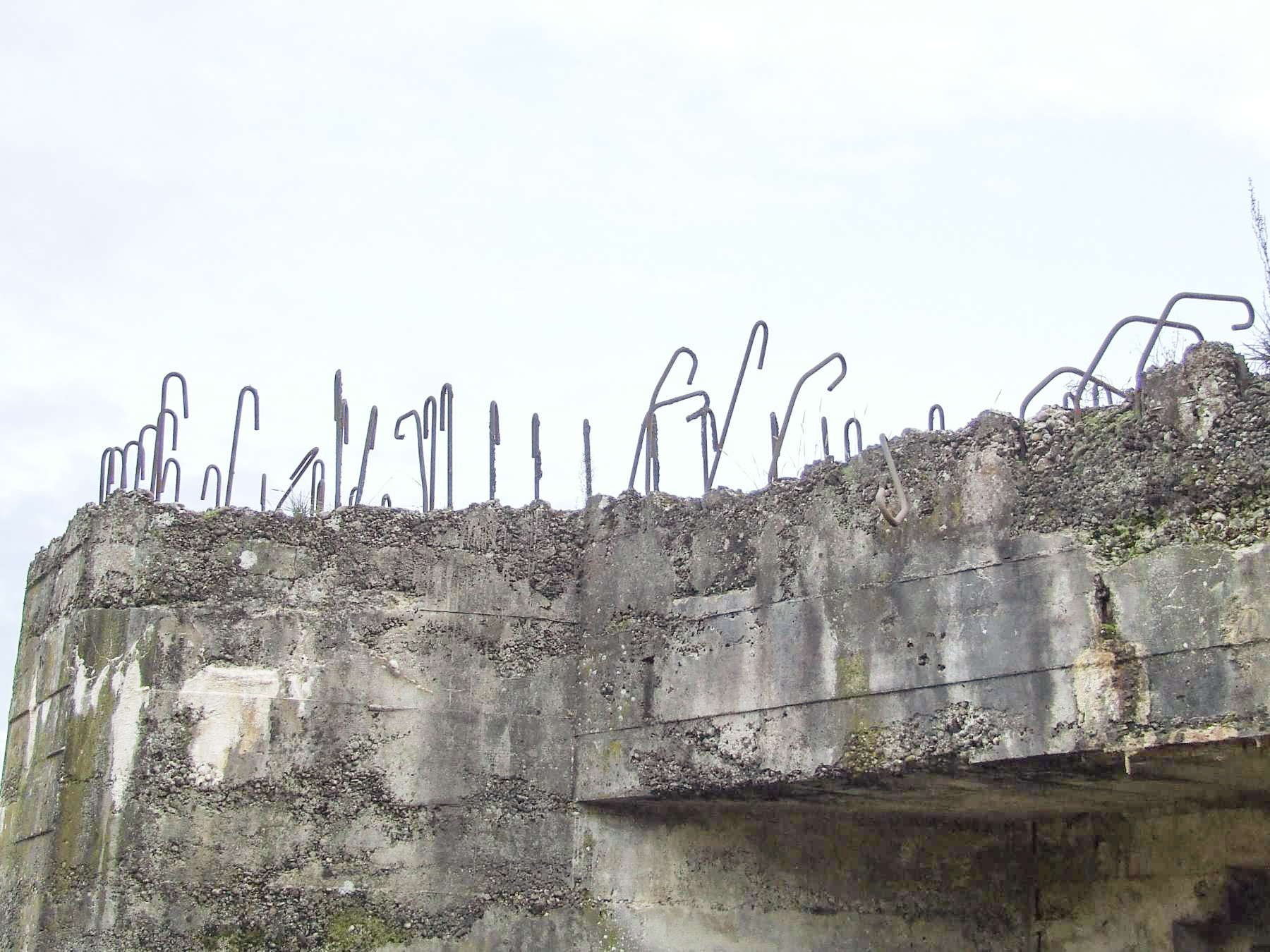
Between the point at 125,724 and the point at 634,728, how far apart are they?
2228mm

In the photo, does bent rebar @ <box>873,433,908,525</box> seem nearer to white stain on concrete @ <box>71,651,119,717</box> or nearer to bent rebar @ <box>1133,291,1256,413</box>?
bent rebar @ <box>1133,291,1256,413</box>

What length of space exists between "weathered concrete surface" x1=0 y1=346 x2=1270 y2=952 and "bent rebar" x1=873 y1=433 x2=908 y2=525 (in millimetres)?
127

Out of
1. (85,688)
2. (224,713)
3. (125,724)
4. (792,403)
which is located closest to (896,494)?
(792,403)

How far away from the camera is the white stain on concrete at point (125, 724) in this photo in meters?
6.06

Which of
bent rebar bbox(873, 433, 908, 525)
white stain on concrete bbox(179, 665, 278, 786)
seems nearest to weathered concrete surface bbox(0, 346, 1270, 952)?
white stain on concrete bbox(179, 665, 278, 786)

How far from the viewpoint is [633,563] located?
6.72 m

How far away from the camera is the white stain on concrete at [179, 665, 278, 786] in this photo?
6.18 meters

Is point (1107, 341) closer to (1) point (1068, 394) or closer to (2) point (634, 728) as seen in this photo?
(1) point (1068, 394)

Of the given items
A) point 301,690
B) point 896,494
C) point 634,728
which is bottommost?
point 634,728

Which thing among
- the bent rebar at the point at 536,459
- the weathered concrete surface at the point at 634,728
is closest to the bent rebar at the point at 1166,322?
the weathered concrete surface at the point at 634,728

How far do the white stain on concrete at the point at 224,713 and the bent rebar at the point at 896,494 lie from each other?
2792 mm

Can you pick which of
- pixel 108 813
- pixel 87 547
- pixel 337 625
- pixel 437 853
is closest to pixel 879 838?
pixel 437 853

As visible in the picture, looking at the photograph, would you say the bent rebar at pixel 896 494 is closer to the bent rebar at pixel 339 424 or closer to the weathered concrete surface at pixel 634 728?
the weathered concrete surface at pixel 634 728

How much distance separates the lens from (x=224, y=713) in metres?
6.25
